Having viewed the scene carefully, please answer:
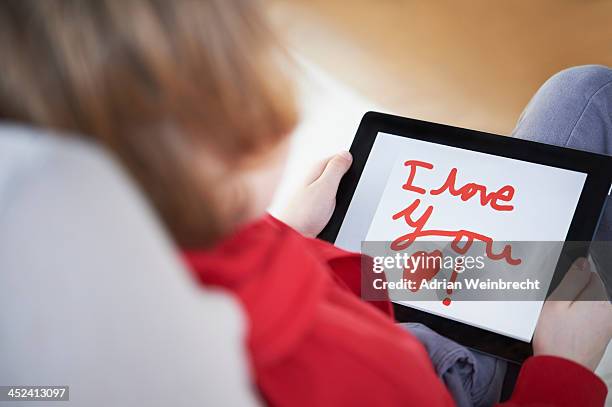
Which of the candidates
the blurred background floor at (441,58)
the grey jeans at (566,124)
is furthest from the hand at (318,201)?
the blurred background floor at (441,58)

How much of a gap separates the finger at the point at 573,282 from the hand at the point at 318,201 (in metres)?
0.24

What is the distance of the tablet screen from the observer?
0.62 m

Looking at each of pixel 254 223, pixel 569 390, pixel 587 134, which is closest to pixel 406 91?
pixel 587 134

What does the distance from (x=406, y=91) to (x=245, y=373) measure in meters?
1.13

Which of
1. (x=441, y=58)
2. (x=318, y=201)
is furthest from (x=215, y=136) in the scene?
(x=441, y=58)

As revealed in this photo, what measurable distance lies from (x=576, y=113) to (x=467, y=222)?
0.66ft

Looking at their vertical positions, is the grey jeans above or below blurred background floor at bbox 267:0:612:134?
below

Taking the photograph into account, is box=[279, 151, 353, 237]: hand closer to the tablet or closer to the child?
the tablet

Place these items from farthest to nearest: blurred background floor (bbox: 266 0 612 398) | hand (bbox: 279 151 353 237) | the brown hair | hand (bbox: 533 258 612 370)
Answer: blurred background floor (bbox: 266 0 612 398) → hand (bbox: 279 151 353 237) → hand (bbox: 533 258 612 370) → the brown hair

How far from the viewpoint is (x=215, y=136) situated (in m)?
0.29

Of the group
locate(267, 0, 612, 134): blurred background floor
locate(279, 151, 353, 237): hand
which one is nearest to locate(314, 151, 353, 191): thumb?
locate(279, 151, 353, 237): hand

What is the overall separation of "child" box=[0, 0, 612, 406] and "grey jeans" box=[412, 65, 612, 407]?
20cm

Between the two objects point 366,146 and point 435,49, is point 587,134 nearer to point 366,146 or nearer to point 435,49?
point 366,146

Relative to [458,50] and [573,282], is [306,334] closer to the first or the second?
[573,282]
